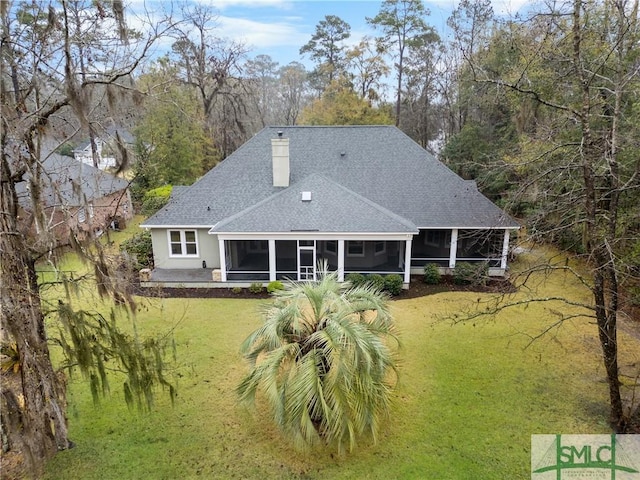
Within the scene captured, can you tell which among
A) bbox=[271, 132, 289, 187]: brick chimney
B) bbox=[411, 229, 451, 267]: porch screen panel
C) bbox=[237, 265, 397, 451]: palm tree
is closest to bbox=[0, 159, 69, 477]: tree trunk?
bbox=[237, 265, 397, 451]: palm tree

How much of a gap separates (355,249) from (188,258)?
682 cm

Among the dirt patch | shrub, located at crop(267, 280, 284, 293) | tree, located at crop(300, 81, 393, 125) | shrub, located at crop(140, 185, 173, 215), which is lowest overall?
the dirt patch

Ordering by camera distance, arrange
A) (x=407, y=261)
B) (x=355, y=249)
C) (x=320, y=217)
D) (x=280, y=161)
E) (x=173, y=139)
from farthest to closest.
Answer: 1. (x=173, y=139)
2. (x=280, y=161)
3. (x=355, y=249)
4. (x=320, y=217)
5. (x=407, y=261)

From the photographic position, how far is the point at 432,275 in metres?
15.6

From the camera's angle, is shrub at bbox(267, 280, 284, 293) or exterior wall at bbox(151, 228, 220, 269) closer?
shrub at bbox(267, 280, 284, 293)

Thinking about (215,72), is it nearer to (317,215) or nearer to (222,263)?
(317,215)

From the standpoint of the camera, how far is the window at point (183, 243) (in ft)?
54.2

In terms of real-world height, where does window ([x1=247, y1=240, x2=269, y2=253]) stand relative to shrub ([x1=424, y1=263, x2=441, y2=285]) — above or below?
above

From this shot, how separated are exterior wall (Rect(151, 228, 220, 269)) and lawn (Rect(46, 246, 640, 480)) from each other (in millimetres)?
5021

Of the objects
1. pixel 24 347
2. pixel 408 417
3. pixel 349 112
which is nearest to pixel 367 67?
pixel 349 112

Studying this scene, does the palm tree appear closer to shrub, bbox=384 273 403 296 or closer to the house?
the house

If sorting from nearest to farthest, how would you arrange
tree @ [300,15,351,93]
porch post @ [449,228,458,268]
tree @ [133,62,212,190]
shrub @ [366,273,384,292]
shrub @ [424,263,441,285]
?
1. shrub @ [366,273,384,292]
2. shrub @ [424,263,441,285]
3. porch post @ [449,228,458,268]
4. tree @ [133,62,212,190]
5. tree @ [300,15,351,93]

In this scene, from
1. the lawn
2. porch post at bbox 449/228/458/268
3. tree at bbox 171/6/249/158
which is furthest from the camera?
tree at bbox 171/6/249/158

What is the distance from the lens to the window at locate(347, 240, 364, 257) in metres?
16.7
